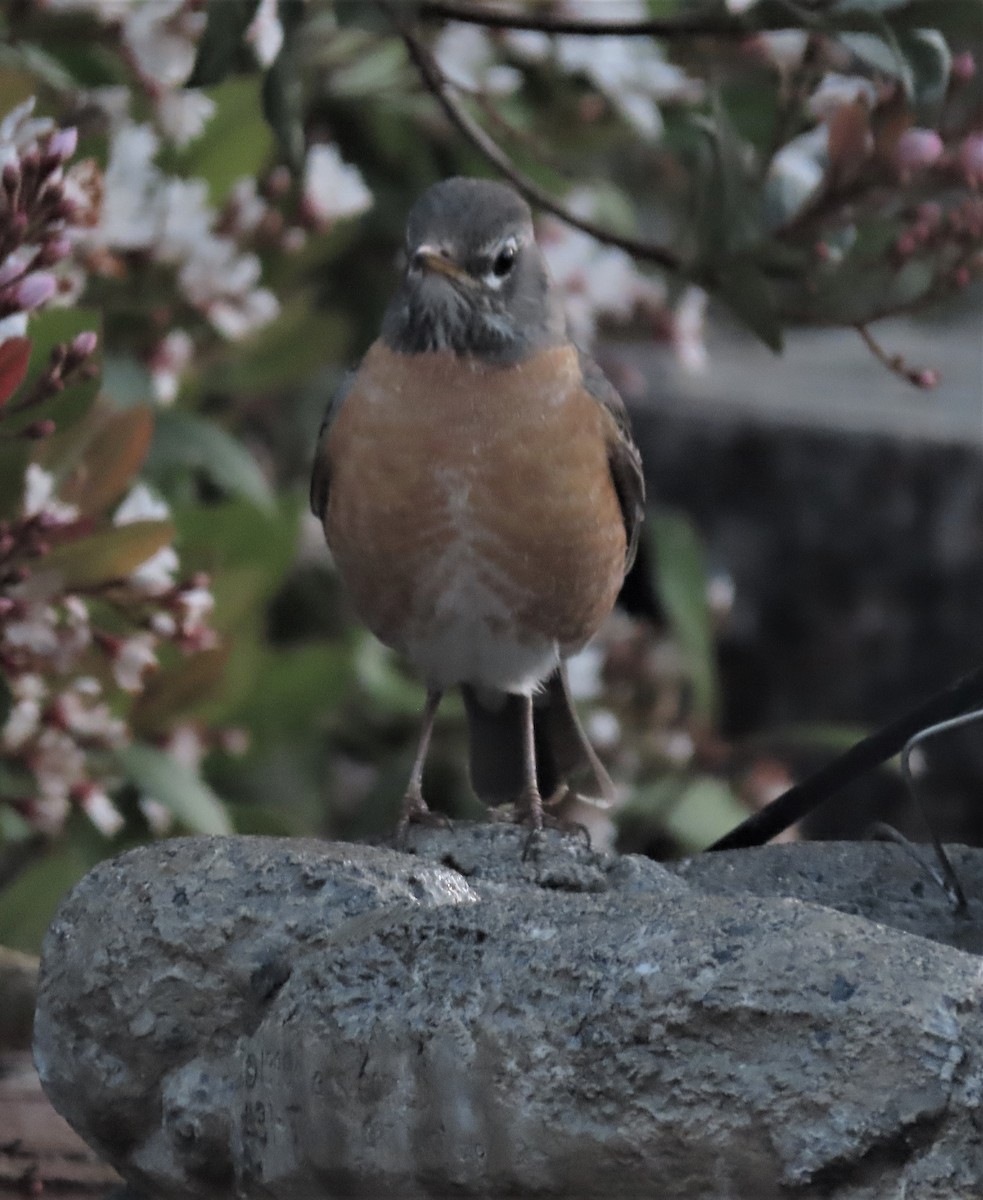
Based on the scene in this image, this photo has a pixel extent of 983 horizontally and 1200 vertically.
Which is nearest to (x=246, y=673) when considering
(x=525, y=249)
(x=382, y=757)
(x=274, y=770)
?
(x=274, y=770)

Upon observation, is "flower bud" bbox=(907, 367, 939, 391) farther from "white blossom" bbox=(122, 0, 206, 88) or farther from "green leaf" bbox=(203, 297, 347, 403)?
"green leaf" bbox=(203, 297, 347, 403)

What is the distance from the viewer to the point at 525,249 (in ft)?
8.45

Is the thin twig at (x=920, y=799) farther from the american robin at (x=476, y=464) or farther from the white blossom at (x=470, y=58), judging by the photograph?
the white blossom at (x=470, y=58)

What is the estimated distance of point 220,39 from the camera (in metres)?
2.71

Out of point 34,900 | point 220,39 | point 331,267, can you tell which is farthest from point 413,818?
point 331,267

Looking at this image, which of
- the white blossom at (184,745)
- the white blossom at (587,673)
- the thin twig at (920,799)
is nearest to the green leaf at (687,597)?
the white blossom at (587,673)

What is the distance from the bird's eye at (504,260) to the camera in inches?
97.8

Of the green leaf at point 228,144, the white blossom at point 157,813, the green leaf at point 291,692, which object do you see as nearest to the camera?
the white blossom at point 157,813

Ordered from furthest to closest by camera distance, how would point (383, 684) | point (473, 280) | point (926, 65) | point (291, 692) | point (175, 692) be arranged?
point (383, 684), point (291, 692), point (175, 692), point (926, 65), point (473, 280)

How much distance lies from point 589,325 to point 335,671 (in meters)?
1.02

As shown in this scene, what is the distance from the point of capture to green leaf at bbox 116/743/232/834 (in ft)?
10.2

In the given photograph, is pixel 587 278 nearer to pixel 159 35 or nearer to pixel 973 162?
pixel 159 35

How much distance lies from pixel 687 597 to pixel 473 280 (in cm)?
233

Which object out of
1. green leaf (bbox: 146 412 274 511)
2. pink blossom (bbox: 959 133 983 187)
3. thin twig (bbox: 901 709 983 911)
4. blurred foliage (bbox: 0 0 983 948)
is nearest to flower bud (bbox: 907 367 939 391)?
blurred foliage (bbox: 0 0 983 948)
